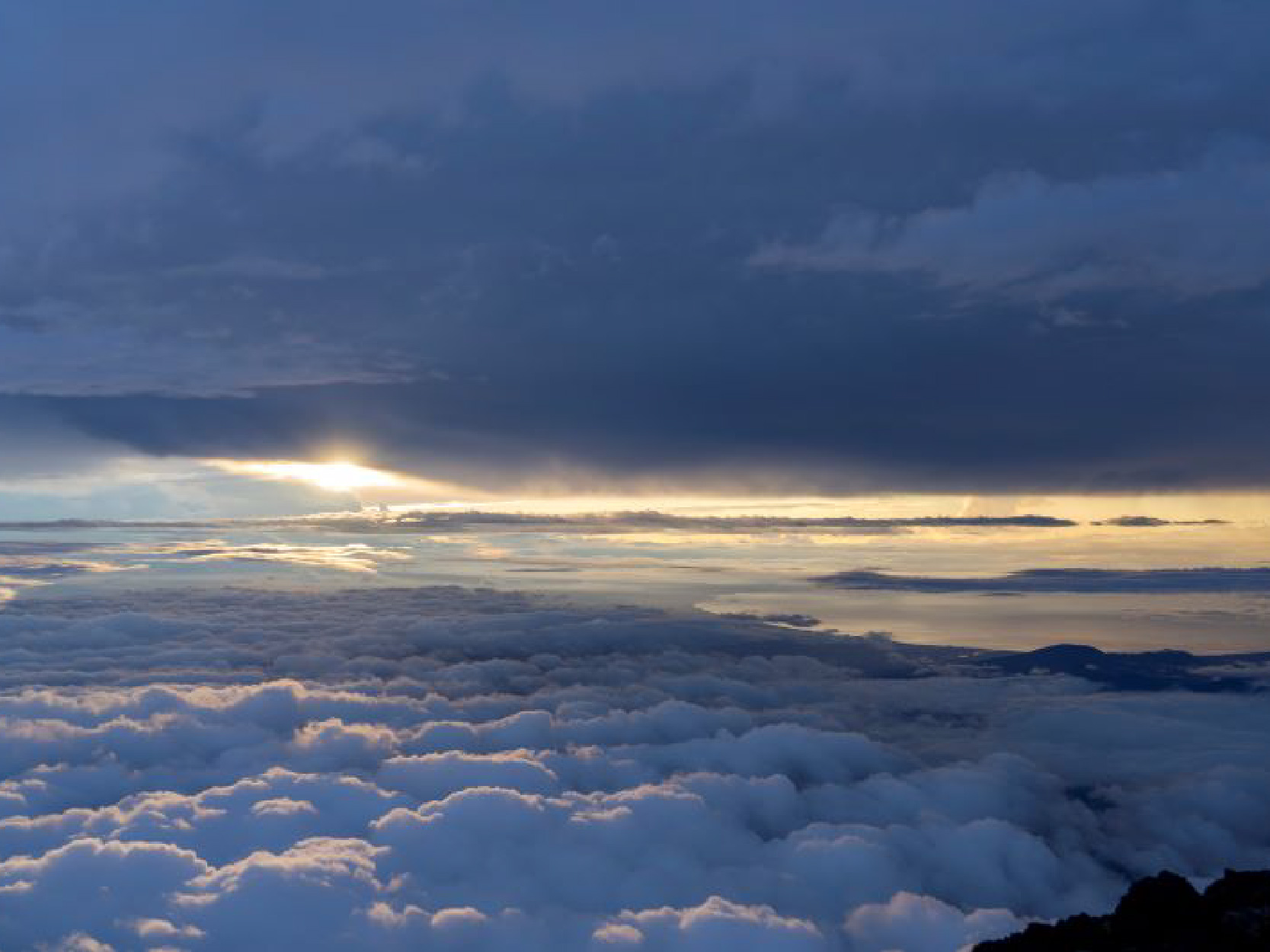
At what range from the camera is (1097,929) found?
140 m

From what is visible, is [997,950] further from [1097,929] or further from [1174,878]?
[1174,878]

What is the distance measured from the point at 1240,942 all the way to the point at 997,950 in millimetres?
32712

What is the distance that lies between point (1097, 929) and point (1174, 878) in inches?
570

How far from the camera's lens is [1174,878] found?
472 feet

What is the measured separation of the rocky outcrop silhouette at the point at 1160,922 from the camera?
125 meters

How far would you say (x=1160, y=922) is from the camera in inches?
5335

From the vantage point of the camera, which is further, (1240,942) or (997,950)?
(997,950)

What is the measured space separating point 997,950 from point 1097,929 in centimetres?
1592

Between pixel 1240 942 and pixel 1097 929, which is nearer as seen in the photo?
pixel 1240 942

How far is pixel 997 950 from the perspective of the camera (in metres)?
136

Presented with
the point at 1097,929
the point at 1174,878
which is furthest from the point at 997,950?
the point at 1174,878

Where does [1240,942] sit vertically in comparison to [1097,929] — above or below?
above

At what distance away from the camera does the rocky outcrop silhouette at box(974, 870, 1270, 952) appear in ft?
409

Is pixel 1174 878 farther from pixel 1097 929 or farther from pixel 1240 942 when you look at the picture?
pixel 1240 942
